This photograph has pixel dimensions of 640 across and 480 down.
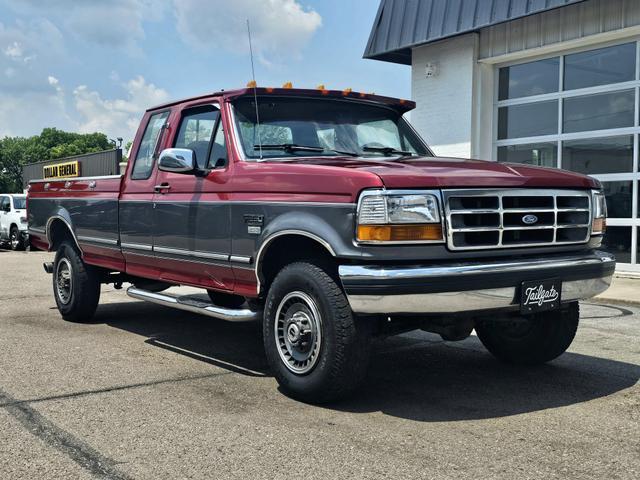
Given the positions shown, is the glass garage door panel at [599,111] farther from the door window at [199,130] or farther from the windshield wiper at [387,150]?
the door window at [199,130]

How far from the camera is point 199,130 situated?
588cm

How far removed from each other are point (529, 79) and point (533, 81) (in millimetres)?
111

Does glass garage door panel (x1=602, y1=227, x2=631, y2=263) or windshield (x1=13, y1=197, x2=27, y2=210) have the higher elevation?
windshield (x1=13, y1=197, x2=27, y2=210)

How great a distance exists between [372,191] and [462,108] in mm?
11076

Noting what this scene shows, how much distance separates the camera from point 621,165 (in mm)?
12758

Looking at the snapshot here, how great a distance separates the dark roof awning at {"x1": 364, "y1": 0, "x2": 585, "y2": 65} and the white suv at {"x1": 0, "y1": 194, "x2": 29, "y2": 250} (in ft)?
42.1

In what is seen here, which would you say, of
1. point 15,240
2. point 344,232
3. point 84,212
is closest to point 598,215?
point 344,232

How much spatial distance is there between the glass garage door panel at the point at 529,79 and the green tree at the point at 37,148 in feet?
328

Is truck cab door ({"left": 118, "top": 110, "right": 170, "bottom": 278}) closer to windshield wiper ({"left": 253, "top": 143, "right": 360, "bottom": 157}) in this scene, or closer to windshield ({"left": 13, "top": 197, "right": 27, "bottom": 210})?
windshield wiper ({"left": 253, "top": 143, "right": 360, "bottom": 157})

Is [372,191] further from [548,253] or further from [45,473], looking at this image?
[45,473]

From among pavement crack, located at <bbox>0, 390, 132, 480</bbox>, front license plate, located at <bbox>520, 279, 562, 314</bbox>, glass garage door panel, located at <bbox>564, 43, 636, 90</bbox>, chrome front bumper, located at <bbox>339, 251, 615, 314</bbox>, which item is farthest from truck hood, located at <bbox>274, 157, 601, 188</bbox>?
glass garage door panel, located at <bbox>564, 43, 636, 90</bbox>

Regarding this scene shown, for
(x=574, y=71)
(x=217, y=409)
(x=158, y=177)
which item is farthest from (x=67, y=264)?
(x=574, y=71)

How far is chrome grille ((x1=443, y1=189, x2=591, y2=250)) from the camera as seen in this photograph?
4.19 meters

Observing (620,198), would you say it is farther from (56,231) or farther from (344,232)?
(344,232)
